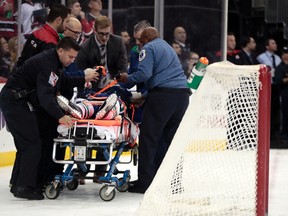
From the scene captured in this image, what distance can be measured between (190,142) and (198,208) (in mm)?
459

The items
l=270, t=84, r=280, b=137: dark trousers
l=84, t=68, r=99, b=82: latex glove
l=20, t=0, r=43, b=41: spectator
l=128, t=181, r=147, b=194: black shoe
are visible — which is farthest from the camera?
l=270, t=84, r=280, b=137: dark trousers

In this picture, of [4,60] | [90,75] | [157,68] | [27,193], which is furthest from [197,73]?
[4,60]

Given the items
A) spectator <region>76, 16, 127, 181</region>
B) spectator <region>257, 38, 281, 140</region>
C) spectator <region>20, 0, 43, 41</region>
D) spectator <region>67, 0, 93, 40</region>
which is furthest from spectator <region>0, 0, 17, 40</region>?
spectator <region>257, 38, 281, 140</region>

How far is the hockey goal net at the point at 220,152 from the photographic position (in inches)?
259

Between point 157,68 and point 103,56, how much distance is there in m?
0.71

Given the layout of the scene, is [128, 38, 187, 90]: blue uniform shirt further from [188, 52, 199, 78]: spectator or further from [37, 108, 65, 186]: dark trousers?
[188, 52, 199, 78]: spectator

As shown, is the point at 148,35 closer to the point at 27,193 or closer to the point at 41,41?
the point at 41,41

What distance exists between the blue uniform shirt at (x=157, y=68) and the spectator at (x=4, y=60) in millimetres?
2550

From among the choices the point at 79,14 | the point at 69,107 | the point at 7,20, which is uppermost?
the point at 79,14

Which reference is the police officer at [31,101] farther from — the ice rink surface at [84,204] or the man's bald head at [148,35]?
the man's bald head at [148,35]

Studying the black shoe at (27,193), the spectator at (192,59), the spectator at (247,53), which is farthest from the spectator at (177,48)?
the black shoe at (27,193)

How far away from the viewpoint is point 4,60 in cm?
1054

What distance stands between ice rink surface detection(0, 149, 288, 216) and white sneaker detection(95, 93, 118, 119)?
0.66m

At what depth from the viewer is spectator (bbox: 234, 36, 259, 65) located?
45.7 ft
